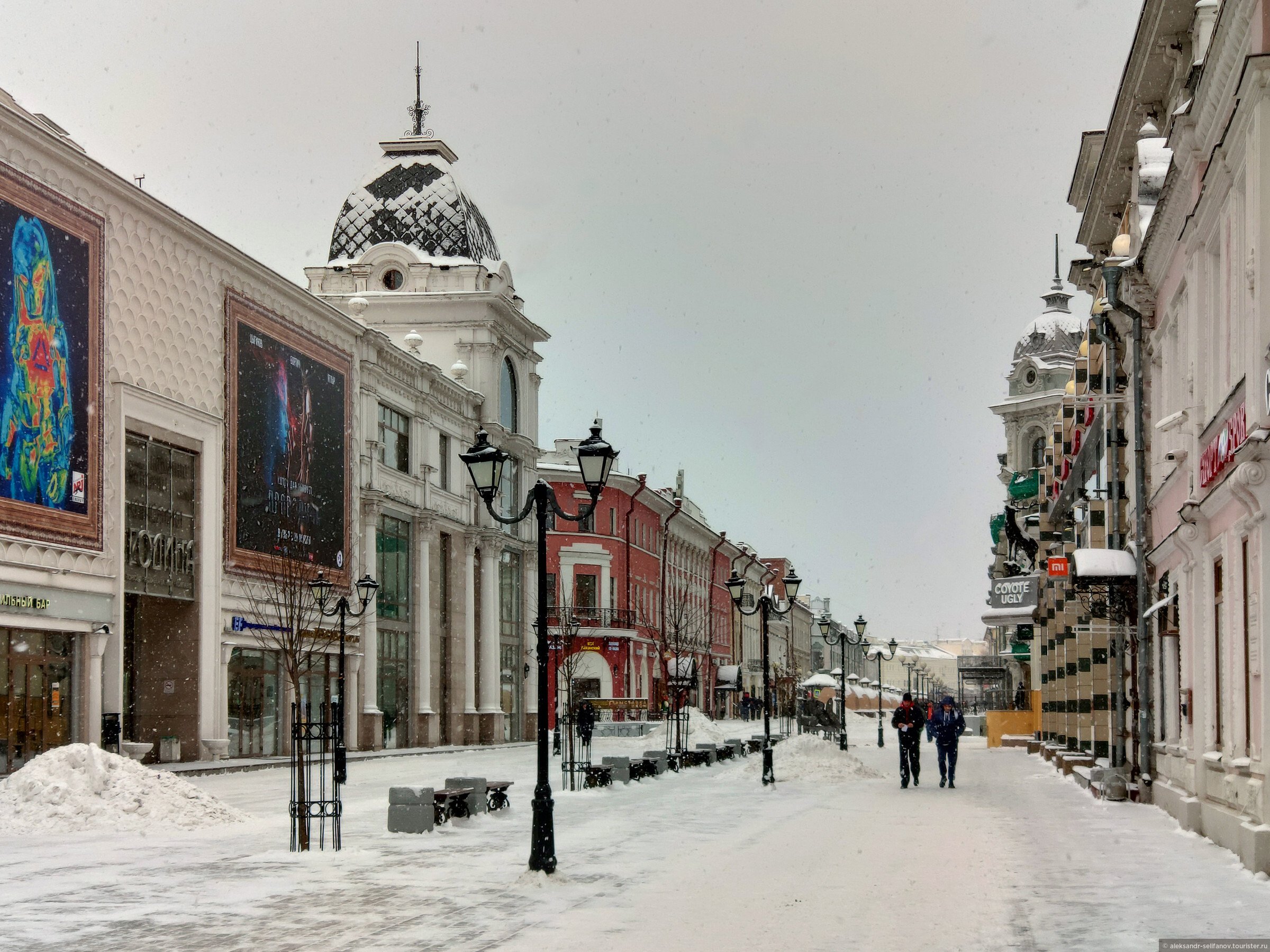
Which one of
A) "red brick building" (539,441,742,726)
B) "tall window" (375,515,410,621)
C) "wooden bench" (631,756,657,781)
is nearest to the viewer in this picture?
"wooden bench" (631,756,657,781)

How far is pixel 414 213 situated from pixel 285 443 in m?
19.4

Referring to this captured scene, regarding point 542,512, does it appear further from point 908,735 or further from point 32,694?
point 32,694

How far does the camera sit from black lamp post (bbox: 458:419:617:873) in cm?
1452

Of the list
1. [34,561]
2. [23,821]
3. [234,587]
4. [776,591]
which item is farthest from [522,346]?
[776,591]

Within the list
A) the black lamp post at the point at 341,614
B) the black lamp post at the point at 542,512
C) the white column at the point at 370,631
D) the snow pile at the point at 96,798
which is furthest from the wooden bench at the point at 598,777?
the white column at the point at 370,631

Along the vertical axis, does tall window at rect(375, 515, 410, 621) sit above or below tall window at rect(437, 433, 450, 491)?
below

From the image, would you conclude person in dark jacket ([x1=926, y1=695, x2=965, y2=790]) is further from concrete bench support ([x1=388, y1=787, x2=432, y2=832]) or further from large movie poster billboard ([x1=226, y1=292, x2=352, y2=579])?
large movie poster billboard ([x1=226, y1=292, x2=352, y2=579])

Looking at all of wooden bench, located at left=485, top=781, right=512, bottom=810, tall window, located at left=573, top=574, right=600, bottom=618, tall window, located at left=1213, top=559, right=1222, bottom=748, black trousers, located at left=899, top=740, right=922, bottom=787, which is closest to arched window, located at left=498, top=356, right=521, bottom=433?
tall window, located at left=573, top=574, right=600, bottom=618

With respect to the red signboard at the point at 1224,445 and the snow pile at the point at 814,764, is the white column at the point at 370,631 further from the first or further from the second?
the red signboard at the point at 1224,445

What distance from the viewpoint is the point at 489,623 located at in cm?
5953

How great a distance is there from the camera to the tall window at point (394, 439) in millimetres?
51000

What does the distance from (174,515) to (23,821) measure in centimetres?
1965

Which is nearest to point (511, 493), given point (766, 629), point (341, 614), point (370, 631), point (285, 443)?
point (370, 631)

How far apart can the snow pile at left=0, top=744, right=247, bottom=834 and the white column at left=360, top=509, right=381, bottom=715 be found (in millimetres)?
27707
